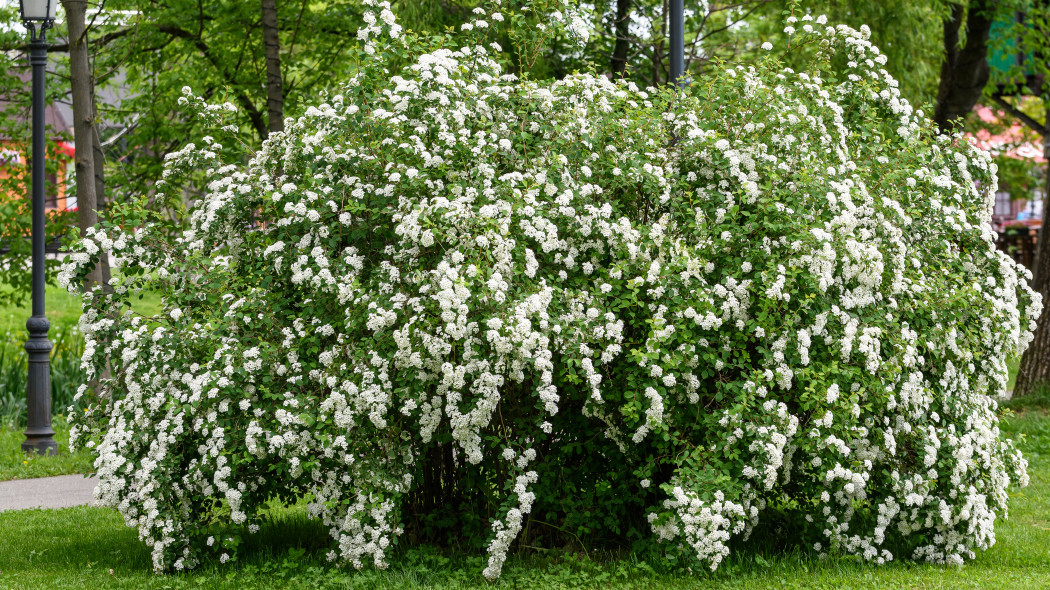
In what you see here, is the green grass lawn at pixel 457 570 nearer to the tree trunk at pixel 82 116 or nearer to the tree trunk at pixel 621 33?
the tree trunk at pixel 82 116

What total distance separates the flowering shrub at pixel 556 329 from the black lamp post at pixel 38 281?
154 inches

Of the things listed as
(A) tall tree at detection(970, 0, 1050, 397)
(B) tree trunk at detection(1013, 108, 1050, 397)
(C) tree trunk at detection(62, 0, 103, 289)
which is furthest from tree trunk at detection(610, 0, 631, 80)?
(C) tree trunk at detection(62, 0, 103, 289)

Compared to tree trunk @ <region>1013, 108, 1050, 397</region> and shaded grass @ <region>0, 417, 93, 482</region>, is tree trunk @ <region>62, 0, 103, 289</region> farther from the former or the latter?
tree trunk @ <region>1013, 108, 1050, 397</region>

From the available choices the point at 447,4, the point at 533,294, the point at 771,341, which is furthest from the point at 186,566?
the point at 447,4

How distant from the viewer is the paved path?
7645 mm

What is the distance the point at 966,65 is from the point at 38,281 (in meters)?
10.7

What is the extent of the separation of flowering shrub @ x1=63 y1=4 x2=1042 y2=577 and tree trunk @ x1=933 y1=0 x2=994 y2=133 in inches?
270

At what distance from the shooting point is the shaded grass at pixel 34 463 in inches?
342

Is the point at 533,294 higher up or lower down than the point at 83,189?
lower down

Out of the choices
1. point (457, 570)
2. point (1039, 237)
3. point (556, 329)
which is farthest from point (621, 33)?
point (457, 570)

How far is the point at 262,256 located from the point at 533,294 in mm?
1786

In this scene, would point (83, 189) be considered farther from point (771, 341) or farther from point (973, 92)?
point (973, 92)

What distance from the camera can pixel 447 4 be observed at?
10383 millimetres

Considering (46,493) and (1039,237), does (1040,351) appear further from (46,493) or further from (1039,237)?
(46,493)
